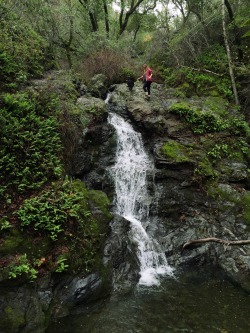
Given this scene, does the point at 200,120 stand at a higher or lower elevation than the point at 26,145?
higher

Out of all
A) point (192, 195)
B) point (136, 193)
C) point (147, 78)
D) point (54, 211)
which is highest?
point (147, 78)

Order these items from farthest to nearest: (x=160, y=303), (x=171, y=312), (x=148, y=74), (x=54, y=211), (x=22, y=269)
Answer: (x=148, y=74) → (x=54, y=211) → (x=160, y=303) → (x=171, y=312) → (x=22, y=269)

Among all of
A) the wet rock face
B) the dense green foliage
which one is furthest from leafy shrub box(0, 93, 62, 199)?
the wet rock face

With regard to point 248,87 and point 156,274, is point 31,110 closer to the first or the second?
point 156,274

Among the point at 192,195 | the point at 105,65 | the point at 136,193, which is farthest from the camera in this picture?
the point at 105,65

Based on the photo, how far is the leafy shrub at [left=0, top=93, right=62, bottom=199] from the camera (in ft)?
26.0

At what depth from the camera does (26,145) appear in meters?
8.69

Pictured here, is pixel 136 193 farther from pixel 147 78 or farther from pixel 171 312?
pixel 147 78

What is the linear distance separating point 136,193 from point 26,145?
183 inches

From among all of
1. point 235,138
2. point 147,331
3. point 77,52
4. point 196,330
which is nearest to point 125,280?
point 147,331

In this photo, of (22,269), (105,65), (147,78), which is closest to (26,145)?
(22,269)

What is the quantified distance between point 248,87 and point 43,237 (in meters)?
13.2

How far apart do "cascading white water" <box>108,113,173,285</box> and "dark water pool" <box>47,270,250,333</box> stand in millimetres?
788

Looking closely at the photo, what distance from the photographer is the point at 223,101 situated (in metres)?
14.8
